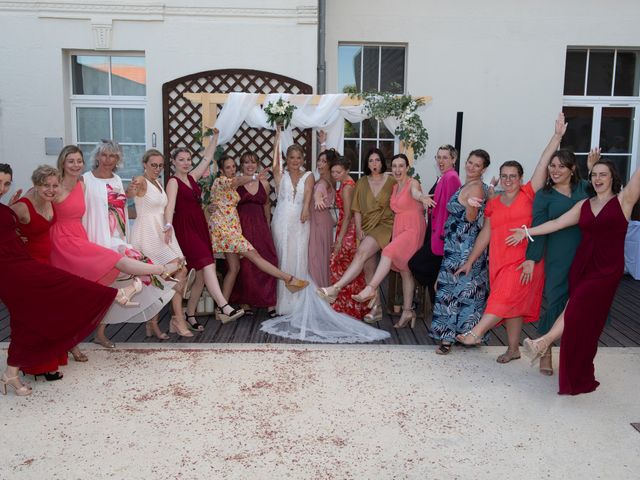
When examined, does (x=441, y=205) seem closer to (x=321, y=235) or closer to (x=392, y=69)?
(x=321, y=235)

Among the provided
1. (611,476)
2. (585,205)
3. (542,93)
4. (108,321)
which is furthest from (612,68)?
(108,321)

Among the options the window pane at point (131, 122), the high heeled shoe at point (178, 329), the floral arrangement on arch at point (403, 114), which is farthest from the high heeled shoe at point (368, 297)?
the window pane at point (131, 122)

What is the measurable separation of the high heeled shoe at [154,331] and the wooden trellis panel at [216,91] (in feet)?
8.73

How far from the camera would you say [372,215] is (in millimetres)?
4789

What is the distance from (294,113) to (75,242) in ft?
9.20

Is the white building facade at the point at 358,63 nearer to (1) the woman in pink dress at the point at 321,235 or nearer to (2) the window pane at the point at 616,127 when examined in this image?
(2) the window pane at the point at 616,127

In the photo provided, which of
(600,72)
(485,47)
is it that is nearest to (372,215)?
(485,47)

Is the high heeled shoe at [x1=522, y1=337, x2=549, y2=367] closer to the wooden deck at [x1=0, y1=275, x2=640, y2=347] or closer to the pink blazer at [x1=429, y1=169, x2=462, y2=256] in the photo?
the wooden deck at [x1=0, y1=275, x2=640, y2=347]

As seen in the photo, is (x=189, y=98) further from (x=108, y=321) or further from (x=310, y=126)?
(x=108, y=321)

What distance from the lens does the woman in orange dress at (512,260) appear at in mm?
3717

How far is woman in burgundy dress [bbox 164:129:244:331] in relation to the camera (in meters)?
4.39

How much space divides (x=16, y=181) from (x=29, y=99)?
980mm

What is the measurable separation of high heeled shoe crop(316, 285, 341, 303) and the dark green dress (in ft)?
4.94

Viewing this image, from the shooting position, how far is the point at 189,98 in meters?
6.01
